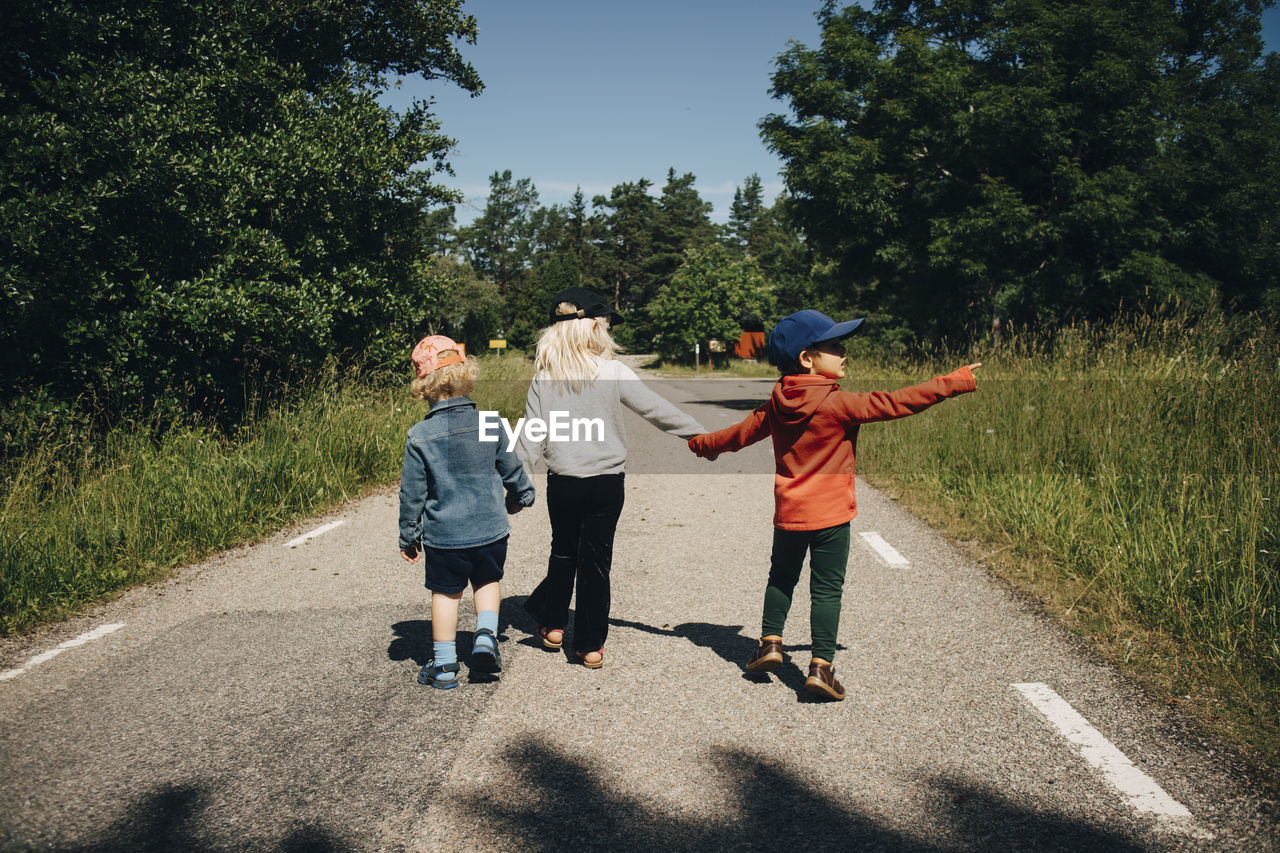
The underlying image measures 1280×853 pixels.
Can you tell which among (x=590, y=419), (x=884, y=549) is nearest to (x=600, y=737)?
(x=590, y=419)

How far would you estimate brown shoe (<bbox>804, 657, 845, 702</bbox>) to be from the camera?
3627mm

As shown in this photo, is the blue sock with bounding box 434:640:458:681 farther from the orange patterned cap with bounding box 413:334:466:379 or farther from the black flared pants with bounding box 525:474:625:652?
the orange patterned cap with bounding box 413:334:466:379

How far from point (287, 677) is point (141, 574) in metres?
2.45

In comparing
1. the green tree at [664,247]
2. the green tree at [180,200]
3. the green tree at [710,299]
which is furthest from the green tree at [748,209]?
the green tree at [180,200]

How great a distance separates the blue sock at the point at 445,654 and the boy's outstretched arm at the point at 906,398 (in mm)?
2150

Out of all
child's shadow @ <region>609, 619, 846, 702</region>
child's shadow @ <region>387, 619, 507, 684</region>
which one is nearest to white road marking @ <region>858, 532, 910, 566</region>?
child's shadow @ <region>609, 619, 846, 702</region>

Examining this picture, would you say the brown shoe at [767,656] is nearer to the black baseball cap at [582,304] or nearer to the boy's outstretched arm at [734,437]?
the boy's outstretched arm at [734,437]

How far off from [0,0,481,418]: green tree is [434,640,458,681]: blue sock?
7355 millimetres

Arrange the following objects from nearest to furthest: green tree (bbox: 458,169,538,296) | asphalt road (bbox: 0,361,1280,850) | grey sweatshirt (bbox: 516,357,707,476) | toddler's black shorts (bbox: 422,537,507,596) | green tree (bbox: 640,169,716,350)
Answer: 1. asphalt road (bbox: 0,361,1280,850)
2. toddler's black shorts (bbox: 422,537,507,596)
3. grey sweatshirt (bbox: 516,357,707,476)
4. green tree (bbox: 640,169,716,350)
5. green tree (bbox: 458,169,538,296)

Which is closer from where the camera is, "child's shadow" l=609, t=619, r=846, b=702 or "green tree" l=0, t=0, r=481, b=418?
"child's shadow" l=609, t=619, r=846, b=702

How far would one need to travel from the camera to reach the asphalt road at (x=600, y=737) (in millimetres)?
2668

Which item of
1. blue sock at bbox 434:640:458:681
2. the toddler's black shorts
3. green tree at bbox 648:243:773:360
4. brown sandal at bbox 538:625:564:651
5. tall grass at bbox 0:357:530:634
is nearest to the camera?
blue sock at bbox 434:640:458:681

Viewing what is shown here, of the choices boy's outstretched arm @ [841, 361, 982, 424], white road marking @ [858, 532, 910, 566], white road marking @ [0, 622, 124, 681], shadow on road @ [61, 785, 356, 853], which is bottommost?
white road marking @ [0, 622, 124, 681]

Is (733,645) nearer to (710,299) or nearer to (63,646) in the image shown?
(63,646)
